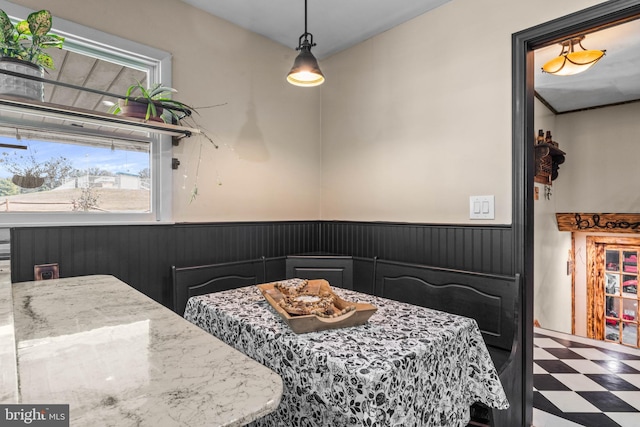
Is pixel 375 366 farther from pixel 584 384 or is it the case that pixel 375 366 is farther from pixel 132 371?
pixel 584 384

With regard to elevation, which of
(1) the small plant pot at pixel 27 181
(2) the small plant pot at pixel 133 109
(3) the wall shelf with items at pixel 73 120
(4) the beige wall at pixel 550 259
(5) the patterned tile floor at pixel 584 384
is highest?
(2) the small plant pot at pixel 133 109

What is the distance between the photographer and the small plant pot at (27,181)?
1.64 m

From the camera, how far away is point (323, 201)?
9.72 feet

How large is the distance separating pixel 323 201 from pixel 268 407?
2.49 metres

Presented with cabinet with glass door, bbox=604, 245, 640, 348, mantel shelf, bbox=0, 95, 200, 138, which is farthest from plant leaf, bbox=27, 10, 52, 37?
cabinet with glass door, bbox=604, 245, 640, 348

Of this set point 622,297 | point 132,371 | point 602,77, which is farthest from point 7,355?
point 622,297

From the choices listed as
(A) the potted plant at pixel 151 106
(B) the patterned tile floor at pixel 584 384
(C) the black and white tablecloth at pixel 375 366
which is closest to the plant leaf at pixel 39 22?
(A) the potted plant at pixel 151 106

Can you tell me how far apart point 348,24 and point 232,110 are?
1.00 meters

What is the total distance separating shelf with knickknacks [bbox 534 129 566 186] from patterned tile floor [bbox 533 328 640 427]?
1666 mm

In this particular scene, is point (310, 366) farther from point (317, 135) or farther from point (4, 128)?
point (317, 135)

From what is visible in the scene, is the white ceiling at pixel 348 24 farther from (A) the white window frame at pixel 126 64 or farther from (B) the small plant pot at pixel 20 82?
(B) the small plant pot at pixel 20 82

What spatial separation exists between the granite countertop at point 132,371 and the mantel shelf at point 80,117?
916mm

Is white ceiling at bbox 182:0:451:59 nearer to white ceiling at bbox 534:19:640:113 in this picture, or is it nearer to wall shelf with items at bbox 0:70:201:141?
wall shelf with items at bbox 0:70:201:141

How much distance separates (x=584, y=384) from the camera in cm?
246
